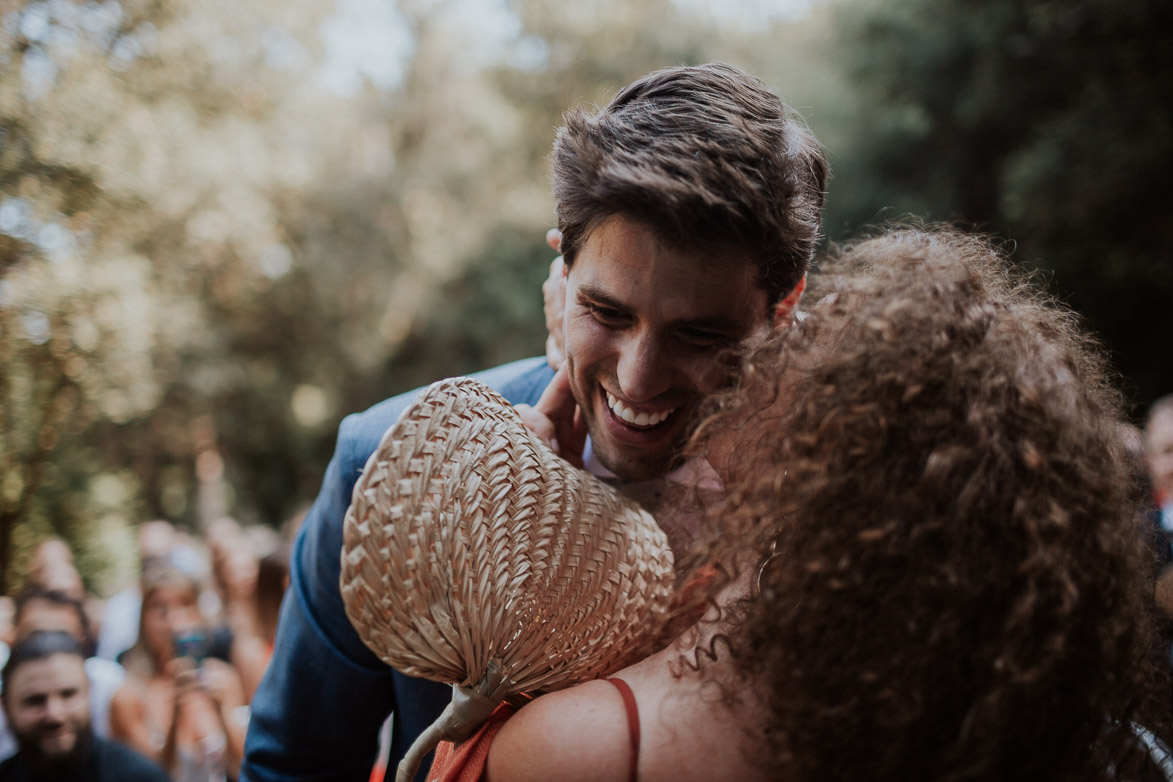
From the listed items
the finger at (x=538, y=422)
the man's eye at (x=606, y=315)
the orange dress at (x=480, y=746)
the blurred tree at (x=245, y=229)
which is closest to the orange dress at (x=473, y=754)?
the orange dress at (x=480, y=746)

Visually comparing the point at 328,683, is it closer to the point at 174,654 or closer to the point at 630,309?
the point at 630,309

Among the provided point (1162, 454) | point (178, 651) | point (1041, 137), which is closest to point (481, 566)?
point (178, 651)

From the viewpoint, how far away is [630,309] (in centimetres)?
148

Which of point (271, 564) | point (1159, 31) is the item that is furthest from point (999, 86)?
point (271, 564)

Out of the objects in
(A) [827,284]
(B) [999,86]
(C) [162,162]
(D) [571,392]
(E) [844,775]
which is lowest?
(C) [162,162]

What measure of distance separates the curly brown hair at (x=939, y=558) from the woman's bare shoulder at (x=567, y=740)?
21 cm

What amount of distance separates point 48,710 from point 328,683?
2.28 m

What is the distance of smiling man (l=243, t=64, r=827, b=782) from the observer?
1427 millimetres

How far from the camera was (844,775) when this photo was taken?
109cm

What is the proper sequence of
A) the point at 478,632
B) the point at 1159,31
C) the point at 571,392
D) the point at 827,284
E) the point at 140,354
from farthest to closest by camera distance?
the point at 140,354, the point at 1159,31, the point at 571,392, the point at 827,284, the point at 478,632

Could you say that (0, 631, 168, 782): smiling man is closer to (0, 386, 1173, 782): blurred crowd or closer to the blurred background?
(0, 386, 1173, 782): blurred crowd

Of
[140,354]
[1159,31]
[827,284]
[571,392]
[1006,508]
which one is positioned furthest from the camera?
[140,354]

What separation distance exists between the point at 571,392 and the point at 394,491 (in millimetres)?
727

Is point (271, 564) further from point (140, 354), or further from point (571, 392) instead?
point (140, 354)
